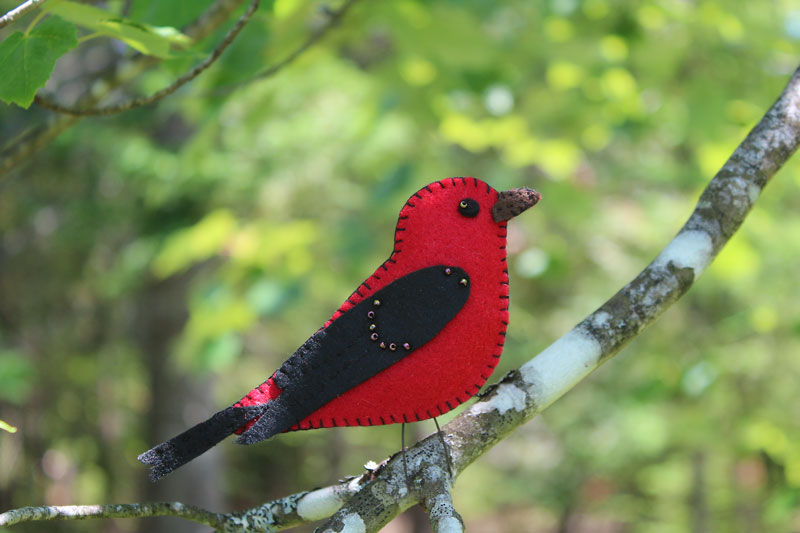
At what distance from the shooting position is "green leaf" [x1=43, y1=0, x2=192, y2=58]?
2.78ft

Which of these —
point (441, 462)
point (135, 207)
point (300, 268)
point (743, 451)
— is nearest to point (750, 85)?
point (743, 451)

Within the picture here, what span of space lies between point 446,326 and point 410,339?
48 millimetres

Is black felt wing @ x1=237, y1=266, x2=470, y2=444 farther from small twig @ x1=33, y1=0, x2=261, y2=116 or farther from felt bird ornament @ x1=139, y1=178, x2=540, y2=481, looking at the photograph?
small twig @ x1=33, y1=0, x2=261, y2=116

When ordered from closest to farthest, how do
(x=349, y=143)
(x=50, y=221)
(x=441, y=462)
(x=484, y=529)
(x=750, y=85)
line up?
(x=441, y=462) < (x=750, y=85) < (x=349, y=143) < (x=50, y=221) < (x=484, y=529)

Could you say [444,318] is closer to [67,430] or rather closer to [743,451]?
[743,451]

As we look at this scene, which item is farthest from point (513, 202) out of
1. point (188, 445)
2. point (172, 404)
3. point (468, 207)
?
point (172, 404)

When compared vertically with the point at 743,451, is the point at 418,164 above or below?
above

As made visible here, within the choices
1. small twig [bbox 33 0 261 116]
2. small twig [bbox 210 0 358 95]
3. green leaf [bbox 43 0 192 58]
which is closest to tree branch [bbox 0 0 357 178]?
small twig [bbox 210 0 358 95]

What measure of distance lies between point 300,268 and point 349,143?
5.08 feet

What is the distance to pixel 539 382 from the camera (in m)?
0.80

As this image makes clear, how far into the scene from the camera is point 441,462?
29.7 inches

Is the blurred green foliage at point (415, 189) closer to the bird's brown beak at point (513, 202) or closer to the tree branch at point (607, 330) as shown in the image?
the bird's brown beak at point (513, 202)

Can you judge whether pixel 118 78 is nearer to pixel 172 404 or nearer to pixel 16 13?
pixel 16 13

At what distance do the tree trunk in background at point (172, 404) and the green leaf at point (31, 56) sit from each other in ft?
10.2
